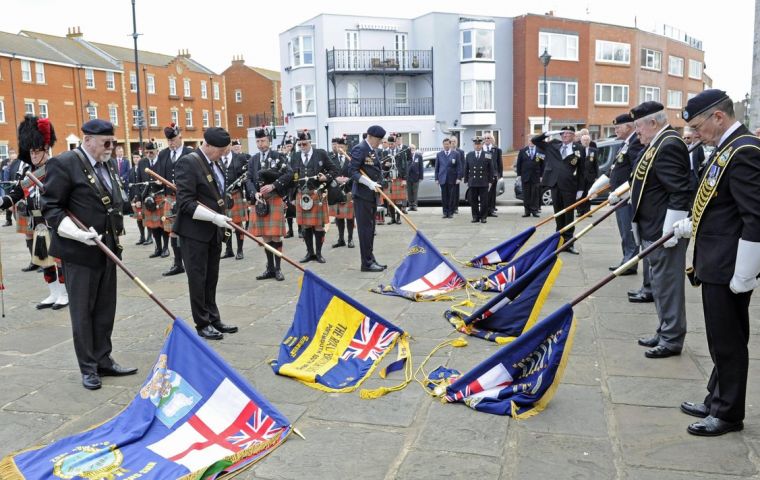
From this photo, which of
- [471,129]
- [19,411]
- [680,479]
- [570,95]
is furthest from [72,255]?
[570,95]

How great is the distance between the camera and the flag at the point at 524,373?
13.9ft

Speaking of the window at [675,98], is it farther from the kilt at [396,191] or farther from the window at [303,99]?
the kilt at [396,191]

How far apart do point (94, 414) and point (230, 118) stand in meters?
64.1

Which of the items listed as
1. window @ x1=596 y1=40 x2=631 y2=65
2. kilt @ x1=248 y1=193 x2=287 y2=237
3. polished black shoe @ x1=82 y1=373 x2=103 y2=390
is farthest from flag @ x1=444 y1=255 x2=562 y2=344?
window @ x1=596 y1=40 x2=631 y2=65

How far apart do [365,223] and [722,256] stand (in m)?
5.89

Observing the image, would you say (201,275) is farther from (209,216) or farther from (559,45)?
(559,45)

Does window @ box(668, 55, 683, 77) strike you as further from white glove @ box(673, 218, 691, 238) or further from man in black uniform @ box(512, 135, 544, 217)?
white glove @ box(673, 218, 691, 238)

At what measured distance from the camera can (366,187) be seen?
30.0 ft

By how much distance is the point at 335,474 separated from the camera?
11.7 feet

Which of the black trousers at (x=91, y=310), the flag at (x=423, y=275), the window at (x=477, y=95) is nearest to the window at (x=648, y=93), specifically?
the window at (x=477, y=95)

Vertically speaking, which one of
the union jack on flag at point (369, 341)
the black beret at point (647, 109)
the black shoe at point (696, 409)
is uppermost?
the black beret at point (647, 109)

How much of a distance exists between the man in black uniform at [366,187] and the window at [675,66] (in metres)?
46.5

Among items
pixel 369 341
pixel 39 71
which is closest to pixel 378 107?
pixel 39 71

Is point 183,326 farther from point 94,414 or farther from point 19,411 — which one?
point 19,411
